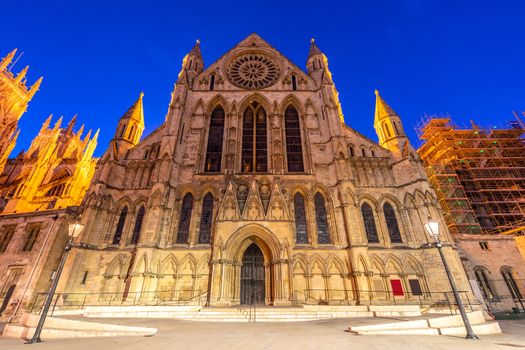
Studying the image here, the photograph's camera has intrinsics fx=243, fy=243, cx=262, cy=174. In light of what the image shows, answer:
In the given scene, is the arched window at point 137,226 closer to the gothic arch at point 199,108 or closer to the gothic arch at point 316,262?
the gothic arch at point 199,108

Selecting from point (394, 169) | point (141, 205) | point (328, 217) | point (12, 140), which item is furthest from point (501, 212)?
point (12, 140)

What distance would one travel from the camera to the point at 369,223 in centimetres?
1611

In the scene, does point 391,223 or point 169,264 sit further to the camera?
point 391,223

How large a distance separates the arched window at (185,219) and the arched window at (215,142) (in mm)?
2834

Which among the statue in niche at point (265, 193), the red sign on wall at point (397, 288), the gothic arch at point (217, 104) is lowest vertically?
the red sign on wall at point (397, 288)

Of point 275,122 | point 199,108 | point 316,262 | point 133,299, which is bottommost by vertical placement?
point 133,299

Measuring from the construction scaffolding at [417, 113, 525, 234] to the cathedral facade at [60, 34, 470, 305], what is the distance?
9.43 metres

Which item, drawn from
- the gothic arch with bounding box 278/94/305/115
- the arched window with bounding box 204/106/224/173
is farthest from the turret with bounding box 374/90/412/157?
the arched window with bounding box 204/106/224/173

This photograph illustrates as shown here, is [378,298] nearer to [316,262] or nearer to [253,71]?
[316,262]

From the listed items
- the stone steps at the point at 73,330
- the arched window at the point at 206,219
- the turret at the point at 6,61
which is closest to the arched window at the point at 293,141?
the arched window at the point at 206,219

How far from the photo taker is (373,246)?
1507 cm

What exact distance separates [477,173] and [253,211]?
2556 centimetres

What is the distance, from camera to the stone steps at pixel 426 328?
6.88 m


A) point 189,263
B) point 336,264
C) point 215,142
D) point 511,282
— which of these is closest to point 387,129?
point 336,264
